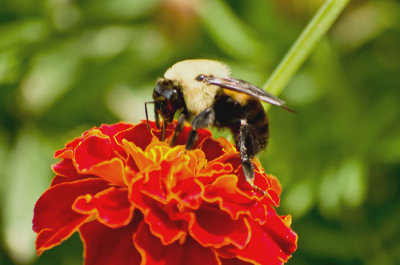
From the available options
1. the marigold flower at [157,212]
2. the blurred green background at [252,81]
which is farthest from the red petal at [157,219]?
the blurred green background at [252,81]

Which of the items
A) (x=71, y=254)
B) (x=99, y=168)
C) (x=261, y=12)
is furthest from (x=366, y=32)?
(x=99, y=168)

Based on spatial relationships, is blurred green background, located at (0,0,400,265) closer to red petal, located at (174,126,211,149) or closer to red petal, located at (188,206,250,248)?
red petal, located at (174,126,211,149)

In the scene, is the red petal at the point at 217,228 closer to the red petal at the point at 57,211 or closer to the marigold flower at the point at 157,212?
the marigold flower at the point at 157,212

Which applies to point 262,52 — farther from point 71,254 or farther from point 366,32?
point 71,254

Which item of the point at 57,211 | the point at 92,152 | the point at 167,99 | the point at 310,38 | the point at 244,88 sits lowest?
the point at 57,211

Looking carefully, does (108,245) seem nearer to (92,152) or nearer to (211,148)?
(92,152)

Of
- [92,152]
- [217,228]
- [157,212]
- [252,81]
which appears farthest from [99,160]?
[252,81]

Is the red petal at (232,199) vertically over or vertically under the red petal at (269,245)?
over

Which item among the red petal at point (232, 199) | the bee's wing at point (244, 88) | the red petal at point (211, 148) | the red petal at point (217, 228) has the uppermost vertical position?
the bee's wing at point (244, 88)
